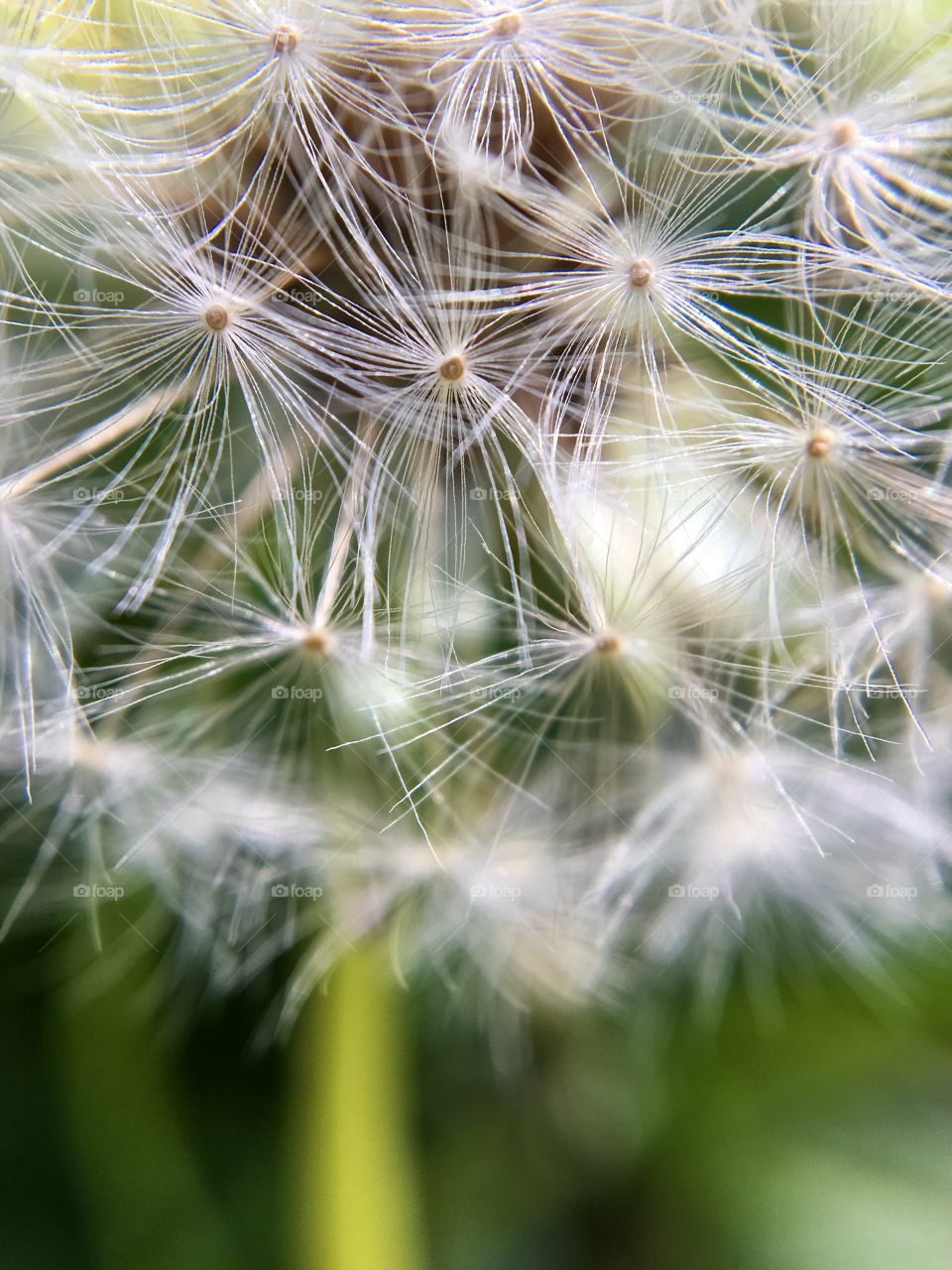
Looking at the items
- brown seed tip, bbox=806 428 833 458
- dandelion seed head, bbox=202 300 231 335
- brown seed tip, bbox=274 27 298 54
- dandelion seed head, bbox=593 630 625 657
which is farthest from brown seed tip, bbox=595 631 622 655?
brown seed tip, bbox=274 27 298 54

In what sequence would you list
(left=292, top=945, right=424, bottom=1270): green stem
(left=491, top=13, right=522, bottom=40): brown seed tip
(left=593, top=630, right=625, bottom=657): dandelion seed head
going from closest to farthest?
1. (left=491, top=13, right=522, bottom=40): brown seed tip
2. (left=593, top=630, right=625, bottom=657): dandelion seed head
3. (left=292, top=945, right=424, bottom=1270): green stem

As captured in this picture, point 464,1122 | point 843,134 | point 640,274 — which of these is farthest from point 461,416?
point 464,1122

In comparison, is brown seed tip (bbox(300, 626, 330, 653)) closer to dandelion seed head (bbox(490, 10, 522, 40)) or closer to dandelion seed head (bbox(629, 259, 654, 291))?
dandelion seed head (bbox(629, 259, 654, 291))

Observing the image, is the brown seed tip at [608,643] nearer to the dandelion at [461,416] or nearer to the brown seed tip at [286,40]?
the dandelion at [461,416]

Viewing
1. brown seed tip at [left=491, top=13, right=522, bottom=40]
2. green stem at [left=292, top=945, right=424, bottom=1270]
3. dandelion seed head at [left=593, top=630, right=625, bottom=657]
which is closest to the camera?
brown seed tip at [left=491, top=13, right=522, bottom=40]

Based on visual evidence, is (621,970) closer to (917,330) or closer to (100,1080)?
(100,1080)

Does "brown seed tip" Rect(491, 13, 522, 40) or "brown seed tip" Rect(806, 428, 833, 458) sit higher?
Answer: "brown seed tip" Rect(491, 13, 522, 40)
